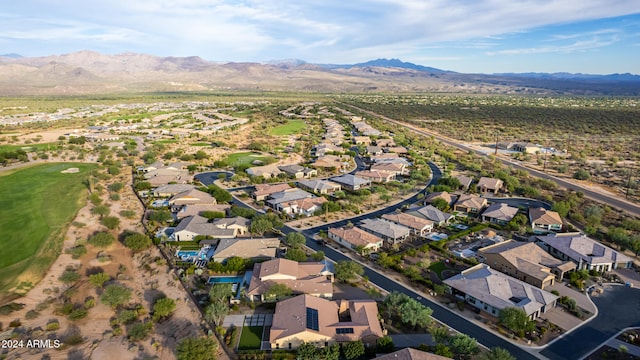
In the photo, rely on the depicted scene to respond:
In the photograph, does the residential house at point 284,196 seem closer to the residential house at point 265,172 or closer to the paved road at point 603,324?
the residential house at point 265,172

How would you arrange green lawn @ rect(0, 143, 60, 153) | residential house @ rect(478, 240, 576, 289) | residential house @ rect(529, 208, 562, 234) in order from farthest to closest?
green lawn @ rect(0, 143, 60, 153)
residential house @ rect(529, 208, 562, 234)
residential house @ rect(478, 240, 576, 289)

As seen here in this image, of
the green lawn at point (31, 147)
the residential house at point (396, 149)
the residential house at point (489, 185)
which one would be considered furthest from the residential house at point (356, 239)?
the green lawn at point (31, 147)

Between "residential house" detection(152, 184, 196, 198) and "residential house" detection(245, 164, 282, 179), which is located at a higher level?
"residential house" detection(245, 164, 282, 179)

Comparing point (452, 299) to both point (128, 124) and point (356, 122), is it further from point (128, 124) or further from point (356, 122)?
point (128, 124)

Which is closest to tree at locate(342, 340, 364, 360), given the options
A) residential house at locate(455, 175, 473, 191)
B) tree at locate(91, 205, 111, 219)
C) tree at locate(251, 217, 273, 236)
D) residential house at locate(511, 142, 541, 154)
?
tree at locate(251, 217, 273, 236)

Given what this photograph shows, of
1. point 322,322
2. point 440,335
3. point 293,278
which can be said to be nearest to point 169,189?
point 293,278

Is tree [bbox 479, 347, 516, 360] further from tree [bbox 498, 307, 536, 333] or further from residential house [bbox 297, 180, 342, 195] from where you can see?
residential house [bbox 297, 180, 342, 195]

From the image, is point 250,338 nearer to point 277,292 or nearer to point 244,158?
point 277,292

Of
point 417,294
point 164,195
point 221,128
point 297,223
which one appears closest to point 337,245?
point 297,223
